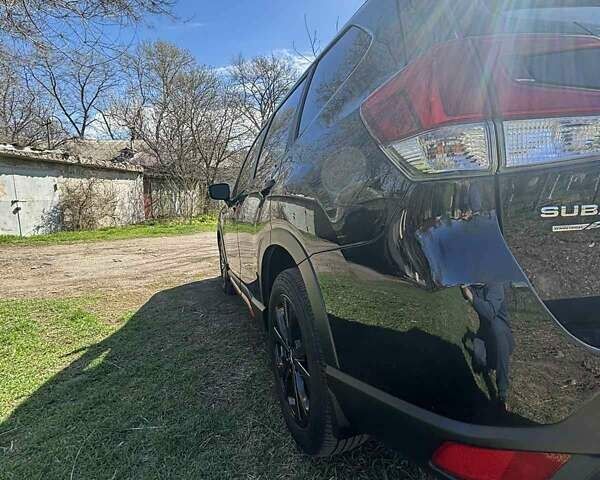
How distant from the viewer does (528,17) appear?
3.46ft

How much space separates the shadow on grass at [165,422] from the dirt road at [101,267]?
2578 millimetres

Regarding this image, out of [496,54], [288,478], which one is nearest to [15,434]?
[288,478]

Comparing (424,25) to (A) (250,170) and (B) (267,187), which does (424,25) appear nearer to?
(B) (267,187)

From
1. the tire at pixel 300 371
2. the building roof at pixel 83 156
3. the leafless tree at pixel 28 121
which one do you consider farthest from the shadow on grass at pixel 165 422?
the leafless tree at pixel 28 121

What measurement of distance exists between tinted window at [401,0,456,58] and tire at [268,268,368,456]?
103cm

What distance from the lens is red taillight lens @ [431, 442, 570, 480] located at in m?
0.90

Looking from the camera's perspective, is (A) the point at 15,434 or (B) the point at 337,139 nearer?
(B) the point at 337,139

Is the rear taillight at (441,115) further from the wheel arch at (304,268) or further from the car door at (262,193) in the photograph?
the car door at (262,193)

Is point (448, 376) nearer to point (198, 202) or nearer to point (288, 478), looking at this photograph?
point (288, 478)

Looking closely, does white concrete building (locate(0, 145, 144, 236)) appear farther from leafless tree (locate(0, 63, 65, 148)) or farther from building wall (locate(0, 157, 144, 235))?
leafless tree (locate(0, 63, 65, 148))

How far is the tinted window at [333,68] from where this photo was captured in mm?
1505

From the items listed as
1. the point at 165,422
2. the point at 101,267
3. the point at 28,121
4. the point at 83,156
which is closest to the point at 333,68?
the point at 165,422

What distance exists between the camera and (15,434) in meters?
2.18

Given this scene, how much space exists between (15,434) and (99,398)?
455mm
